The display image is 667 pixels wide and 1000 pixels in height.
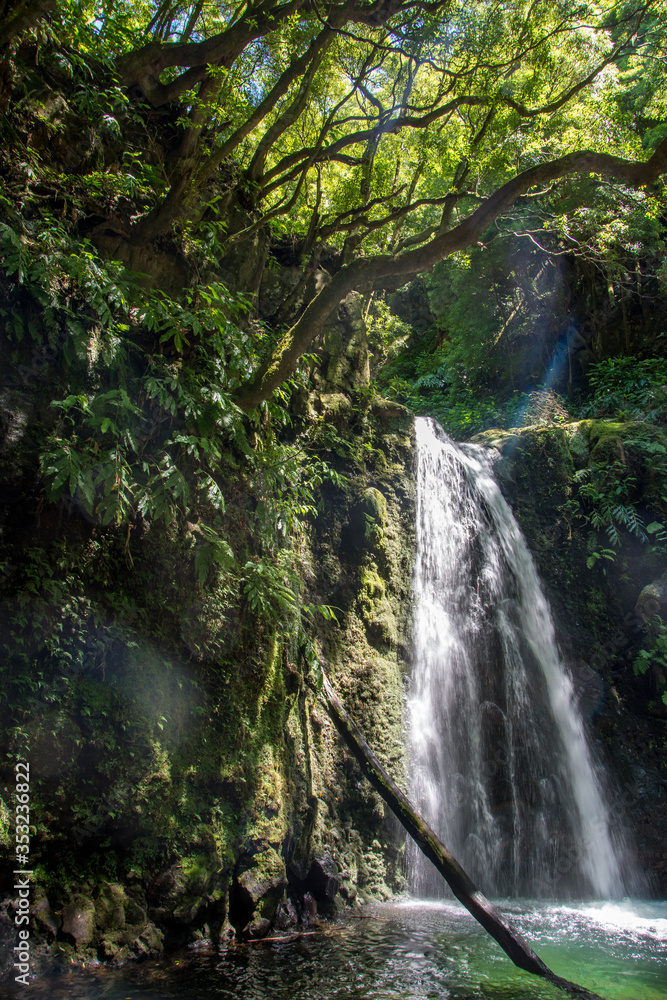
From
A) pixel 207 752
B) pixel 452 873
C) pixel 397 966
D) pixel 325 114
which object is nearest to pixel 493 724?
pixel 452 873

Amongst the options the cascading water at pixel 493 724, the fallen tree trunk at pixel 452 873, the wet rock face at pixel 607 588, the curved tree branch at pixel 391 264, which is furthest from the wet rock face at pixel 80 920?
the wet rock face at pixel 607 588

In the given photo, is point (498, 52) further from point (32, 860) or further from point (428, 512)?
point (32, 860)

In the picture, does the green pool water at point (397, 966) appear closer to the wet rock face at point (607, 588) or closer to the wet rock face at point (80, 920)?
the wet rock face at point (80, 920)

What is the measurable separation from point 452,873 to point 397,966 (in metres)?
0.66

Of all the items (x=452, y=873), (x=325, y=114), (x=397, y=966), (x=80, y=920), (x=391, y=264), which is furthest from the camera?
(x=325, y=114)

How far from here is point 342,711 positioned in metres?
4.74

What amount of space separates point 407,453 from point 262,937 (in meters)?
6.12

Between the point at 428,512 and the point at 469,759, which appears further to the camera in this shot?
the point at 428,512

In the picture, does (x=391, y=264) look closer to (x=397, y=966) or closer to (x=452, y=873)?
(x=452, y=873)

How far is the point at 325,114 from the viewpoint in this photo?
7.83 meters

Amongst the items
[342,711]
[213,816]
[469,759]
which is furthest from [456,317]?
[213,816]

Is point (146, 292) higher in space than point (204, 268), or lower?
lower

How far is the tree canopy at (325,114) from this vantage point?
5.15 meters

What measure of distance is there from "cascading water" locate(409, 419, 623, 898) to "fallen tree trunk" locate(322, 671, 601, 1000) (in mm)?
2072
